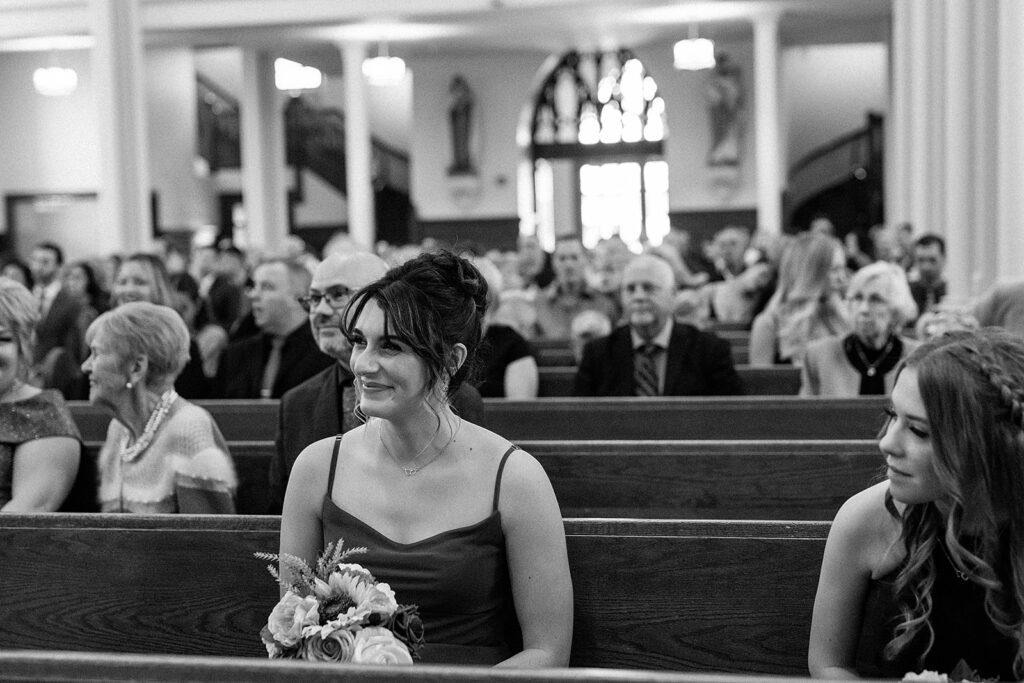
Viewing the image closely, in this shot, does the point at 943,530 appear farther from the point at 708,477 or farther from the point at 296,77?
the point at 296,77

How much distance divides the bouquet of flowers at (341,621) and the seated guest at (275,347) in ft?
10.6

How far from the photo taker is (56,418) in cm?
360

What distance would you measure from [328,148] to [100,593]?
23.2 m

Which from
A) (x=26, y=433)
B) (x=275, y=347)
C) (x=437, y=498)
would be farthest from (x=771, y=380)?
(x=437, y=498)

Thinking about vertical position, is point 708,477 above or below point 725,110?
below

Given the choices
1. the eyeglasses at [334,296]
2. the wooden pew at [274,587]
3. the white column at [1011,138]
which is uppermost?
the white column at [1011,138]

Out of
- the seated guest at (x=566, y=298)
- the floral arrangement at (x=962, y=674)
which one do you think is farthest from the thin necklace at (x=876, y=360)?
the floral arrangement at (x=962, y=674)

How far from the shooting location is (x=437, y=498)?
2604 millimetres

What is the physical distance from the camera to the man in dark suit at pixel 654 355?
538 centimetres

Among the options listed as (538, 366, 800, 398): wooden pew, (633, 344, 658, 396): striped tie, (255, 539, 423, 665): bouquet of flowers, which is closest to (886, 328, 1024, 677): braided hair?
(255, 539, 423, 665): bouquet of flowers

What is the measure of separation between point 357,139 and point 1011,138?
12588 mm

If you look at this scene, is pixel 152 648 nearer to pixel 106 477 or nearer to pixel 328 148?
pixel 106 477

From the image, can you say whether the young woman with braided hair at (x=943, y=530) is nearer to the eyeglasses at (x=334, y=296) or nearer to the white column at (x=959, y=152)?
the eyeglasses at (x=334, y=296)

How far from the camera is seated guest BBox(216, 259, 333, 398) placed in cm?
551
